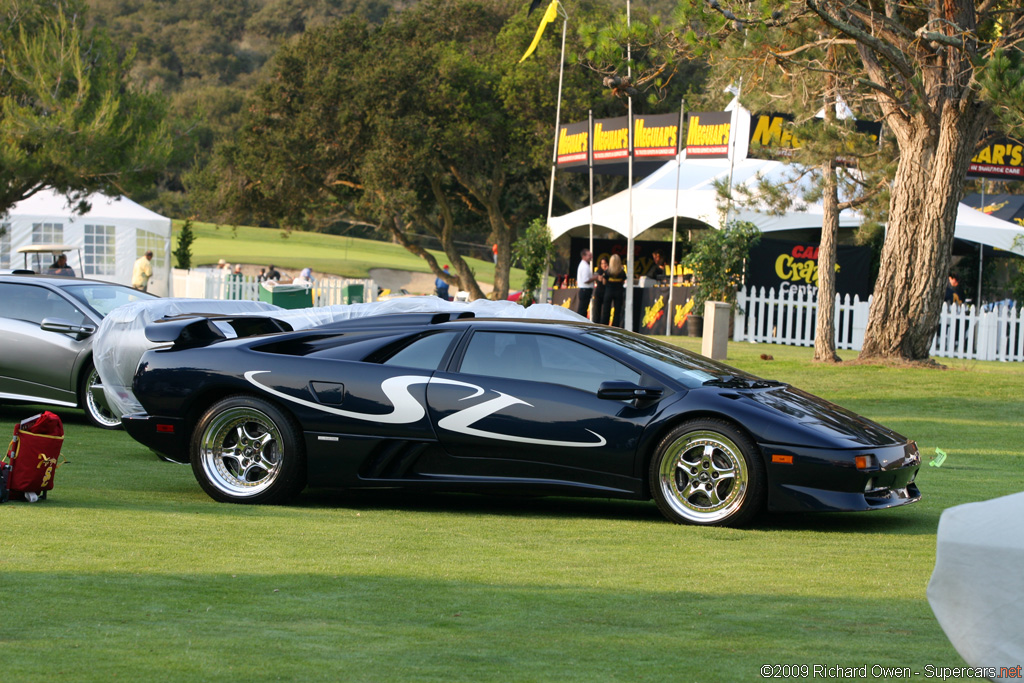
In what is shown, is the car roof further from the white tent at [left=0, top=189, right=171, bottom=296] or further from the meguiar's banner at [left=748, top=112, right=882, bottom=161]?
the white tent at [left=0, top=189, right=171, bottom=296]

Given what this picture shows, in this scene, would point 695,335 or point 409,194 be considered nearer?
point 695,335

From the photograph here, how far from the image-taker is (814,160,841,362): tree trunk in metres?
19.1

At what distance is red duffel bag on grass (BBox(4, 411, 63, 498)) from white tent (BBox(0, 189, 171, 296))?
92.7ft

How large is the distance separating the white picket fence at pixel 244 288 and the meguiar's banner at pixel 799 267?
39.7ft

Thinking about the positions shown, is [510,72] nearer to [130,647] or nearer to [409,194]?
[409,194]

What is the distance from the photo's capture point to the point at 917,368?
57.1ft

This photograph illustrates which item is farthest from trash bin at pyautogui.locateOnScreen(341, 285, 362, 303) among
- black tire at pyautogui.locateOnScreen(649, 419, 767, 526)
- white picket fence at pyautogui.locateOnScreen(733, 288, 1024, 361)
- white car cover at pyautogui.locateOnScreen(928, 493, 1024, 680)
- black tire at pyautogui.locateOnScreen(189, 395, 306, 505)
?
white car cover at pyautogui.locateOnScreen(928, 493, 1024, 680)

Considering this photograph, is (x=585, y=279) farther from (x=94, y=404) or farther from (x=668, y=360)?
(x=668, y=360)

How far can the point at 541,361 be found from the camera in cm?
721

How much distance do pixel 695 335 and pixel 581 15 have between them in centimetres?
2358

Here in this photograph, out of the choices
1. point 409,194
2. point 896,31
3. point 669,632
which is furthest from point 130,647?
point 409,194

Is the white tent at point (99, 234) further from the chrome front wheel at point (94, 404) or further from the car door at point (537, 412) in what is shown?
the car door at point (537, 412)

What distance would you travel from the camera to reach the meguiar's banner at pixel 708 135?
27703mm

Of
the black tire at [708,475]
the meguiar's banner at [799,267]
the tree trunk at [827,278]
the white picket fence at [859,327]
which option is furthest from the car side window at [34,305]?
the meguiar's banner at [799,267]
